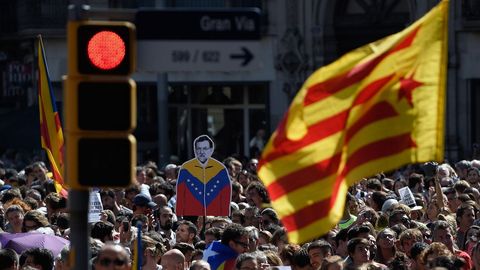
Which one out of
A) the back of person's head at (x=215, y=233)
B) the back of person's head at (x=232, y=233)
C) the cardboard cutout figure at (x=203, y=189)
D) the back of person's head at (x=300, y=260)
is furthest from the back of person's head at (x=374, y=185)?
the back of person's head at (x=300, y=260)

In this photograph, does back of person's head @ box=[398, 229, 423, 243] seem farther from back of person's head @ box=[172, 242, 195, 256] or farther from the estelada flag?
the estelada flag

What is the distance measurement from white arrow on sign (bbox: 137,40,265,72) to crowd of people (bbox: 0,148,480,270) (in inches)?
56.1

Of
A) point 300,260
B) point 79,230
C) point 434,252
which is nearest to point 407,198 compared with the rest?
point 300,260

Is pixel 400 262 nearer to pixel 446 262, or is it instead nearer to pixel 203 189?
pixel 446 262

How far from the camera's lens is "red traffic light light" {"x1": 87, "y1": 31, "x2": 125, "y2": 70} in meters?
8.09

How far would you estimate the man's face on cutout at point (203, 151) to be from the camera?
18.0m

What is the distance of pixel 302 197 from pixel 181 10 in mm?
1274

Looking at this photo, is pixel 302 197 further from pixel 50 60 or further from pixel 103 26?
pixel 50 60

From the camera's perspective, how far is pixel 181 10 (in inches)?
323

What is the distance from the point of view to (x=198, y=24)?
825cm

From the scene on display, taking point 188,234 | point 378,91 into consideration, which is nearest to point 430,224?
point 188,234

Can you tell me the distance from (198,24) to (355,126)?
1.22m

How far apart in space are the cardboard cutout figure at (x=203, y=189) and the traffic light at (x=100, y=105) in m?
8.77

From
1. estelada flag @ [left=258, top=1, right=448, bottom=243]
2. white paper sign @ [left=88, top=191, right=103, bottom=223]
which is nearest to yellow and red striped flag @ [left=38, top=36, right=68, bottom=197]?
white paper sign @ [left=88, top=191, right=103, bottom=223]
